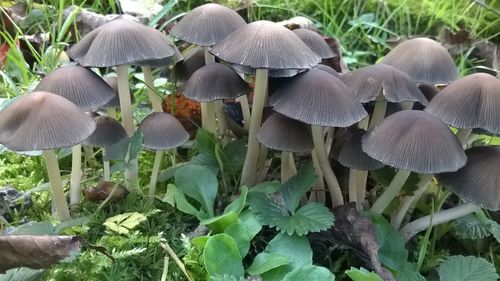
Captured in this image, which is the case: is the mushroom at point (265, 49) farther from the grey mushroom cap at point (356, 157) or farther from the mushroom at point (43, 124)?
the mushroom at point (43, 124)

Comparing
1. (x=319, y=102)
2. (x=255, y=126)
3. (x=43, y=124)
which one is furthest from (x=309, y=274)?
(x=43, y=124)

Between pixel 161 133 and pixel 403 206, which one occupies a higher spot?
pixel 161 133

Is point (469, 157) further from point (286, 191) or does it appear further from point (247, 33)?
point (247, 33)

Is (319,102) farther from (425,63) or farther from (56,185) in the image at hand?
(56,185)

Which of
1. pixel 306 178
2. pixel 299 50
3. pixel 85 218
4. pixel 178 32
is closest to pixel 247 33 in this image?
pixel 299 50

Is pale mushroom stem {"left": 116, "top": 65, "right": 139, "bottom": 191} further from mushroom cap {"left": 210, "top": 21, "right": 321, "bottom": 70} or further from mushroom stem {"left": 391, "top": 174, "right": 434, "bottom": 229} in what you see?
mushroom stem {"left": 391, "top": 174, "right": 434, "bottom": 229}

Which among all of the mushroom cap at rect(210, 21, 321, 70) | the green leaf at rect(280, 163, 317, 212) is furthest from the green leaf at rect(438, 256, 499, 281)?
the mushroom cap at rect(210, 21, 321, 70)
